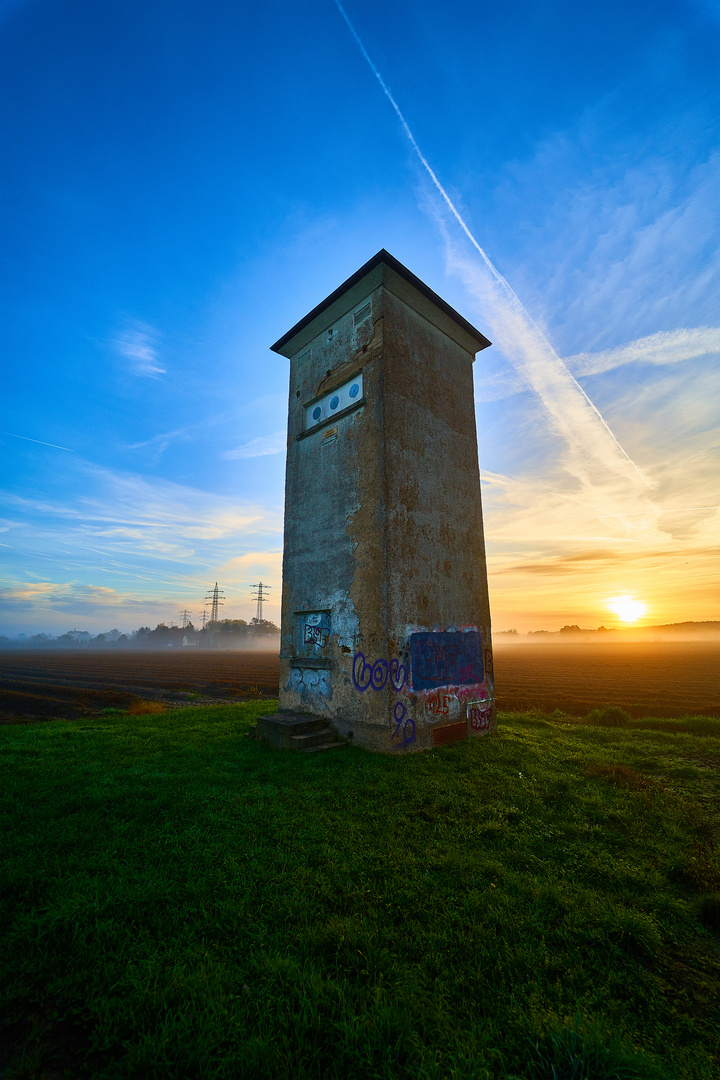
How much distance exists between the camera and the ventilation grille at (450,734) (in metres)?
9.02

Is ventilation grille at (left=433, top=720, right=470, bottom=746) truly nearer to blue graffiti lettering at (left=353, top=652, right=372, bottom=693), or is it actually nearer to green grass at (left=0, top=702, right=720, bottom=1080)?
blue graffiti lettering at (left=353, top=652, right=372, bottom=693)

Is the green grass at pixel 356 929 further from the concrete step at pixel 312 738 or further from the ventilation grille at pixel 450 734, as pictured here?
the ventilation grille at pixel 450 734

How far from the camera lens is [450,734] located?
933cm

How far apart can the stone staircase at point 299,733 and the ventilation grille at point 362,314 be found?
30.6 feet

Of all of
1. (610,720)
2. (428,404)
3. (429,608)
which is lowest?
(610,720)

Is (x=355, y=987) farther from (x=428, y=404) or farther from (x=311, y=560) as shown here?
(x=428, y=404)

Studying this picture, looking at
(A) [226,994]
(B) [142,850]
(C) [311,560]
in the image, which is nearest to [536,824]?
(A) [226,994]

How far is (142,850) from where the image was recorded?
169 inches

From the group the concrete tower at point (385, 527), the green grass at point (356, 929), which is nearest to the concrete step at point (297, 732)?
the concrete tower at point (385, 527)

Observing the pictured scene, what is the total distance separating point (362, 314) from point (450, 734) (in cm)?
1003

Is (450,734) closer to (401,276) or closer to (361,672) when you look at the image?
(361,672)

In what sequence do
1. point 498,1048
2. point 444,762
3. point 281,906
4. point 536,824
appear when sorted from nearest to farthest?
point 498,1048 → point 281,906 → point 536,824 → point 444,762

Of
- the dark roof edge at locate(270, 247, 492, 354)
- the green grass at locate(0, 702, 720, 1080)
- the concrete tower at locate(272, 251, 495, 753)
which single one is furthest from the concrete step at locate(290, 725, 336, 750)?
the dark roof edge at locate(270, 247, 492, 354)

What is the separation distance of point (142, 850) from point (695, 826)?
21.2 ft
